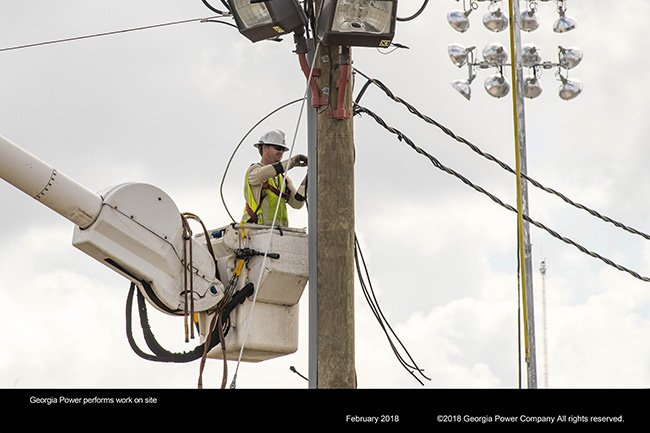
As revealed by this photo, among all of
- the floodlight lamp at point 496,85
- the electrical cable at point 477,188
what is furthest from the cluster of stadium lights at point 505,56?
the electrical cable at point 477,188

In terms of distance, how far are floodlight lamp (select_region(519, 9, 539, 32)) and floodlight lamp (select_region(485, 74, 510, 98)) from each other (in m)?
0.81

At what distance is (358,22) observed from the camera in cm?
795

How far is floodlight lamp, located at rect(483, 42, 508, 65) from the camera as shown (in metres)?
17.4

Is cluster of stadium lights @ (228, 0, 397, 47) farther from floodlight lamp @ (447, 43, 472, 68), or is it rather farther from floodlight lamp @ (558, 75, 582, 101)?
floodlight lamp @ (558, 75, 582, 101)

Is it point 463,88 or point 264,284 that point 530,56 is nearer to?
point 463,88

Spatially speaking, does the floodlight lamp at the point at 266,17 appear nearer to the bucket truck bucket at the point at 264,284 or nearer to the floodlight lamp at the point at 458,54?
the bucket truck bucket at the point at 264,284

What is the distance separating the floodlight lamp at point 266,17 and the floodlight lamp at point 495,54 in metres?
9.67

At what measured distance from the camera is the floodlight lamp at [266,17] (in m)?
7.99

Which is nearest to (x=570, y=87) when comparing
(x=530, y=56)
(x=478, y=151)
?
(x=530, y=56)

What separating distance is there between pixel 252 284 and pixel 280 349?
1.76ft

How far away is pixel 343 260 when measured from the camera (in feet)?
26.2

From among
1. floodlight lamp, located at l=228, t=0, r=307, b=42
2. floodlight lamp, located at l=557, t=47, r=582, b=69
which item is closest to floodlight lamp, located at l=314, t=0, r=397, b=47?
floodlight lamp, located at l=228, t=0, r=307, b=42
